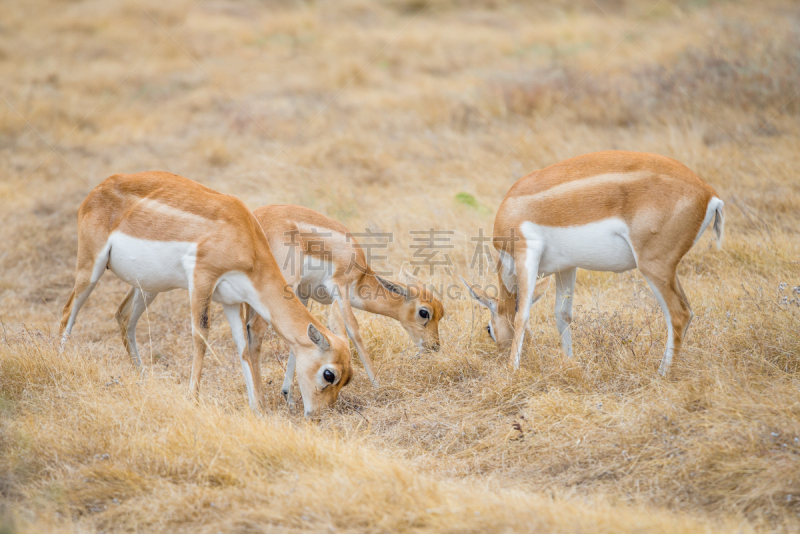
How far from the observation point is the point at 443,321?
23.3 ft

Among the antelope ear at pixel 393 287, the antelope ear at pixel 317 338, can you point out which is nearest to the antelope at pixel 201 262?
the antelope ear at pixel 317 338

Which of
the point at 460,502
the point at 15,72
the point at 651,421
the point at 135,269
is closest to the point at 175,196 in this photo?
the point at 135,269

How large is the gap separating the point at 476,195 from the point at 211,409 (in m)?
5.95

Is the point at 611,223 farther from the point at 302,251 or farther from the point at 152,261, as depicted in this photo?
the point at 152,261

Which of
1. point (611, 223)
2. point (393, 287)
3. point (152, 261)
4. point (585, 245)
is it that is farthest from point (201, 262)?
point (611, 223)

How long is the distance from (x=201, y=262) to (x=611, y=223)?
10.4 feet

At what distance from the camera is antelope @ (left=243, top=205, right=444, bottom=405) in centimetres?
621

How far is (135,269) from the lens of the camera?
5641 millimetres

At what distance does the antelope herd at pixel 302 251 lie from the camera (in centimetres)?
520

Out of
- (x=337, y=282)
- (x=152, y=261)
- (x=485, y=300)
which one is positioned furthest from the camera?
(x=337, y=282)

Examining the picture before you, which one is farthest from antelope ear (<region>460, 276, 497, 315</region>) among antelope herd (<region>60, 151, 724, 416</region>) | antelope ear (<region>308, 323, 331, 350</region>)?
antelope ear (<region>308, 323, 331, 350</region>)

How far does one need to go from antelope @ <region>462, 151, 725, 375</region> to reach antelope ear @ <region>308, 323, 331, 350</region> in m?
1.56

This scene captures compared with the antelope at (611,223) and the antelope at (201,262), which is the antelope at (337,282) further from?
the antelope at (611,223)

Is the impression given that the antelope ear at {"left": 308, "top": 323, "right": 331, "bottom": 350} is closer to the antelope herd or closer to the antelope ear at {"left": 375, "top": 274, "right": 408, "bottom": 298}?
the antelope herd
